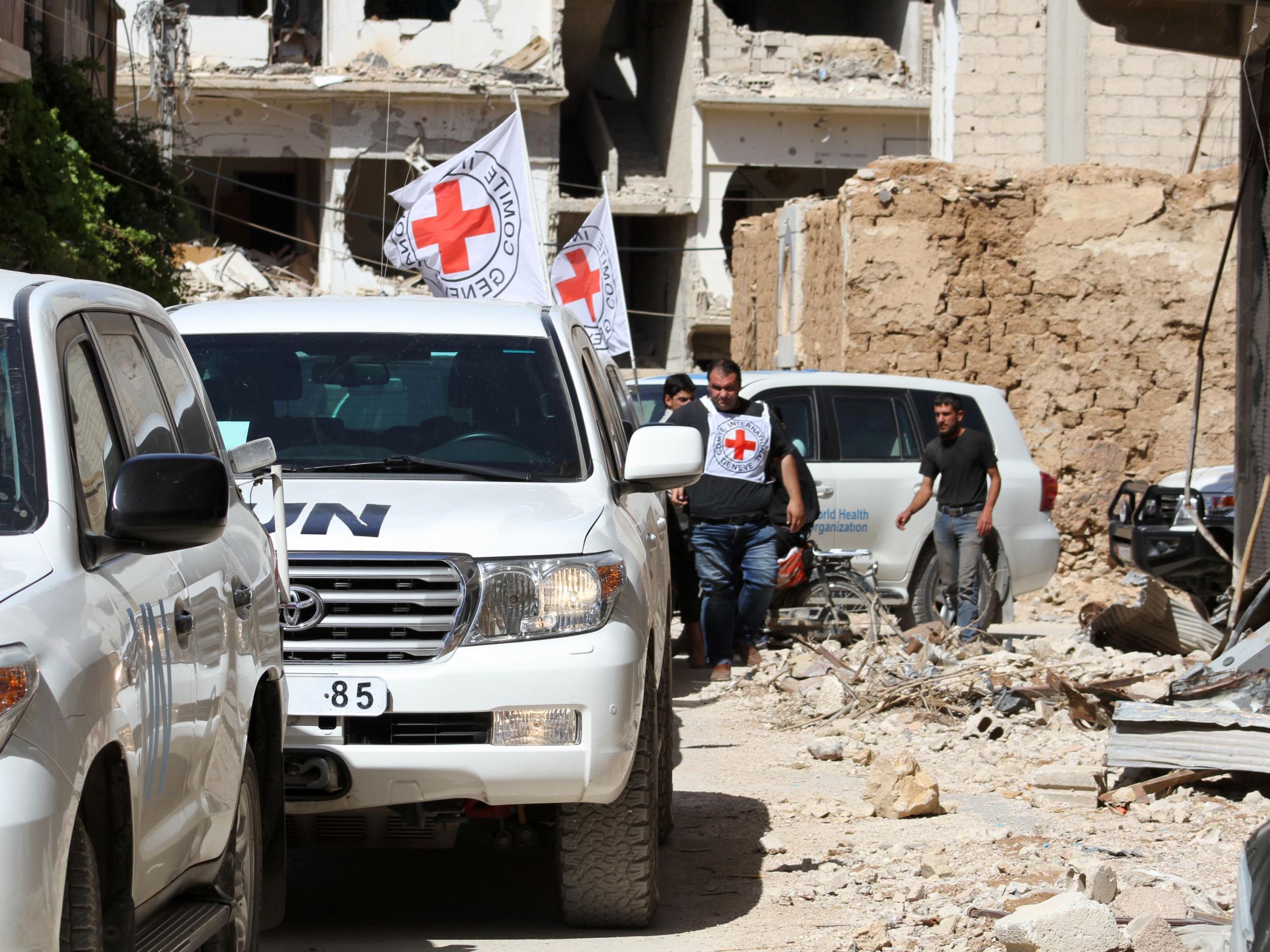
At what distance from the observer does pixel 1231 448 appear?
16906 mm

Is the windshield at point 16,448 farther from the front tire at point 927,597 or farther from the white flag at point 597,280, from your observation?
the white flag at point 597,280

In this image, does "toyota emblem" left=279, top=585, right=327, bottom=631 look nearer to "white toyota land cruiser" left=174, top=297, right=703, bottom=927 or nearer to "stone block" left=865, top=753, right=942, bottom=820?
"white toyota land cruiser" left=174, top=297, right=703, bottom=927

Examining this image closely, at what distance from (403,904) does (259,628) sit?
1905 millimetres

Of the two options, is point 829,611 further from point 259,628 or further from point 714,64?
point 714,64

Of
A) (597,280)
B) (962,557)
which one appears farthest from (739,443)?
(597,280)

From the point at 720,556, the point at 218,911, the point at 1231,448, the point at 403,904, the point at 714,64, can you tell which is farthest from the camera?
the point at 714,64

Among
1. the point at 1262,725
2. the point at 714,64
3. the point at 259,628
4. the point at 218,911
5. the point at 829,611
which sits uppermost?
the point at 714,64

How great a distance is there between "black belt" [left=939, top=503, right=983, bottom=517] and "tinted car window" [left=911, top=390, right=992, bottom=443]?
0.80 meters

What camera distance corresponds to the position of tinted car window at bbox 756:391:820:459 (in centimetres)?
1252

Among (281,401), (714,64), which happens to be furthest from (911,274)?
(714,64)

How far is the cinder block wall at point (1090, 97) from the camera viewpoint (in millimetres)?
20297

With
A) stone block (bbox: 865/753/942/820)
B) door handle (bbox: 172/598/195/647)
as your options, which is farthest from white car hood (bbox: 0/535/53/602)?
stone block (bbox: 865/753/942/820)

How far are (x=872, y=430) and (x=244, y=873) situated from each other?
→ 9.45m

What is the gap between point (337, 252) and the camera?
33.0 m
